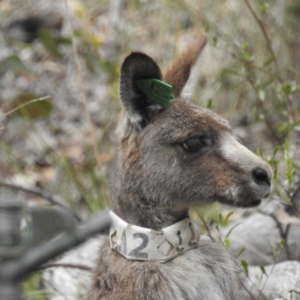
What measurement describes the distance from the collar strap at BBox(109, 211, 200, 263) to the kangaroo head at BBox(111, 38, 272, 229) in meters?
0.06

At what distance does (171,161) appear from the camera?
2969 millimetres

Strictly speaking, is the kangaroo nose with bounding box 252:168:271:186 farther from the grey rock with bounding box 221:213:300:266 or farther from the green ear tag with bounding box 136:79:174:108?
the grey rock with bounding box 221:213:300:266

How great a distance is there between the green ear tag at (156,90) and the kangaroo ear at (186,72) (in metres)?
0.24

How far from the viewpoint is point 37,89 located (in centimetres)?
729

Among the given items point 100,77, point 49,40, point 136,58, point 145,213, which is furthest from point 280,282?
point 100,77

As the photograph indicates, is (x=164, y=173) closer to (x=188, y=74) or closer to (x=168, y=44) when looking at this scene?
(x=188, y=74)

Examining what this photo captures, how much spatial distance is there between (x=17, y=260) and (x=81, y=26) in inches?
230

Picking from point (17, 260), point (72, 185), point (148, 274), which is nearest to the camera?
point (17, 260)

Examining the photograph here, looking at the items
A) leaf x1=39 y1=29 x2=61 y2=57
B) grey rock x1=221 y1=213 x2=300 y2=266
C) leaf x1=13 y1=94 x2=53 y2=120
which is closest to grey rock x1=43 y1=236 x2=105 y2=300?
grey rock x1=221 y1=213 x2=300 y2=266

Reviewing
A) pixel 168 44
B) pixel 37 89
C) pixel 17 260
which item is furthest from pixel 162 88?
pixel 37 89

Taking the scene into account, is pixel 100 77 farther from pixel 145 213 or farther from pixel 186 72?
pixel 145 213

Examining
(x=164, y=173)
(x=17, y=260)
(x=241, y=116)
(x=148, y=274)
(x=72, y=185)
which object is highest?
(x=17, y=260)

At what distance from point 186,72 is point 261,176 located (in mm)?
684

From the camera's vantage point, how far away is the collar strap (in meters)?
2.91
